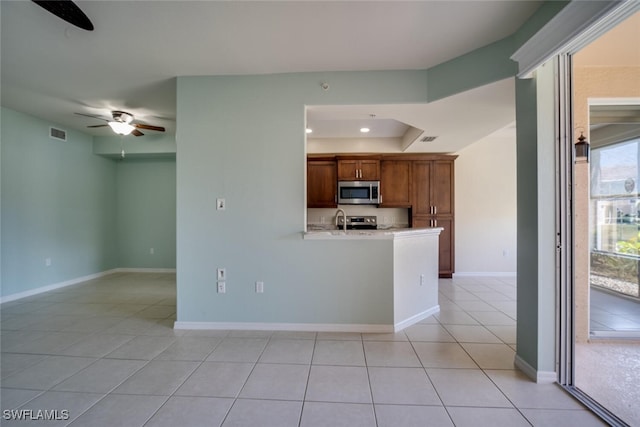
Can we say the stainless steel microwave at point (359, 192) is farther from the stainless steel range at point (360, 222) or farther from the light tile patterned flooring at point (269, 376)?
the light tile patterned flooring at point (269, 376)

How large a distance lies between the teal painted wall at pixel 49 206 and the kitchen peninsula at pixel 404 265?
438 centimetres

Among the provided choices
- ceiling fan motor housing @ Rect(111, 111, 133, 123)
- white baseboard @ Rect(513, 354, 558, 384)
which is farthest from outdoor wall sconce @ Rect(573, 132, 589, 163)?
ceiling fan motor housing @ Rect(111, 111, 133, 123)

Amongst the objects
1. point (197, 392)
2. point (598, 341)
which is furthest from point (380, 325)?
point (598, 341)

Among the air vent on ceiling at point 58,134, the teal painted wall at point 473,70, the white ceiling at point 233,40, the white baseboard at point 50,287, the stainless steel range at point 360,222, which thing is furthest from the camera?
the stainless steel range at point 360,222

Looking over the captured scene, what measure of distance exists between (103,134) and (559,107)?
21.6 ft

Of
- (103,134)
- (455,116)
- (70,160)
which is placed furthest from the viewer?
(103,134)

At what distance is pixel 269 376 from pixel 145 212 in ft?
16.9

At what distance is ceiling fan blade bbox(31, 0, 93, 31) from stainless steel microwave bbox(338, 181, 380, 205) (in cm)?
396

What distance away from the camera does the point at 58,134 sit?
4473mm

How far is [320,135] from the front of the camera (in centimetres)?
524

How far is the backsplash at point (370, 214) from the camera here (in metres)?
5.46

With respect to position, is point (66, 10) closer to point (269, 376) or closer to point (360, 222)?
point (269, 376)

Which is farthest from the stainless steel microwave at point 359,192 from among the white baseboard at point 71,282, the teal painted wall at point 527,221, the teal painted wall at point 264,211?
the white baseboard at point 71,282

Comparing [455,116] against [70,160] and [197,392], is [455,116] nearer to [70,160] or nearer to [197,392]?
[197,392]
